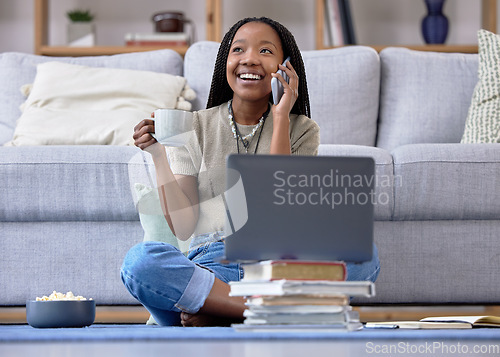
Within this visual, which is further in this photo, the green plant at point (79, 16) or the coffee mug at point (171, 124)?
the green plant at point (79, 16)

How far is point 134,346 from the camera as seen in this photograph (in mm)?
975

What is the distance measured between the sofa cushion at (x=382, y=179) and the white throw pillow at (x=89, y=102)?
716mm

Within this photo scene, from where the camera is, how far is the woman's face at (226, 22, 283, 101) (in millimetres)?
1644

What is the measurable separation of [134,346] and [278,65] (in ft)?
2.81

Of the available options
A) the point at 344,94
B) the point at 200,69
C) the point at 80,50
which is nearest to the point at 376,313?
the point at 344,94

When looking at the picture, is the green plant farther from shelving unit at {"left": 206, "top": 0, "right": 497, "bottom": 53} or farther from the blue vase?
the blue vase

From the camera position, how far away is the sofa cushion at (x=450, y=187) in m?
2.18

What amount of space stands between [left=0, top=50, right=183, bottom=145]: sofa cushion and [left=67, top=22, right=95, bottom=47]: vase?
0.72 metres

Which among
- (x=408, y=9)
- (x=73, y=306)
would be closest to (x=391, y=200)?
(x=73, y=306)

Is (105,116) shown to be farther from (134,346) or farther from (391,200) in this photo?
(134,346)

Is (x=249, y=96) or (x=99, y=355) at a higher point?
(x=249, y=96)

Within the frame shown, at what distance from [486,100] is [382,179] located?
74 centimetres

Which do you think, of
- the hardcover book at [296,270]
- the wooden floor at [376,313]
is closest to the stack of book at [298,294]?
the hardcover book at [296,270]

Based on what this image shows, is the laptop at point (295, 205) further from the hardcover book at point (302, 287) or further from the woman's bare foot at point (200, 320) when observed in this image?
the woman's bare foot at point (200, 320)
